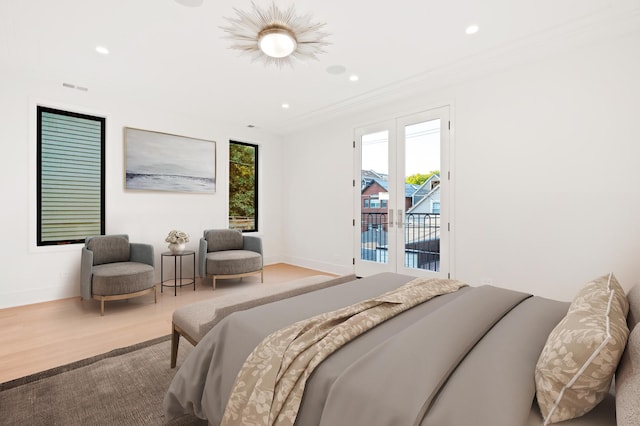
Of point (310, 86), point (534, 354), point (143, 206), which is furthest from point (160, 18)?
point (534, 354)

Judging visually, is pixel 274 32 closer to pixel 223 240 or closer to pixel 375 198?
pixel 375 198

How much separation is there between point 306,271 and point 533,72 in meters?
4.37

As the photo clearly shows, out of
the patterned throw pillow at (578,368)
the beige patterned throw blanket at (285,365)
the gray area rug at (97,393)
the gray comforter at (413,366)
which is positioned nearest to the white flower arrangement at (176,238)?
the gray area rug at (97,393)

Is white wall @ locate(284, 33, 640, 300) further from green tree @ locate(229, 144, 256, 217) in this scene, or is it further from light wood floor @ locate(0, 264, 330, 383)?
light wood floor @ locate(0, 264, 330, 383)

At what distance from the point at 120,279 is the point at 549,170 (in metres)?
4.82

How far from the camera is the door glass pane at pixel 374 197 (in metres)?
4.72

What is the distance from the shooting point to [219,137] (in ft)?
18.1

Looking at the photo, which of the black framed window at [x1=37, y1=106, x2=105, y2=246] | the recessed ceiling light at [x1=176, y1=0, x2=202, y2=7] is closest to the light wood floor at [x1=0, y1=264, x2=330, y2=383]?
the black framed window at [x1=37, y1=106, x2=105, y2=246]

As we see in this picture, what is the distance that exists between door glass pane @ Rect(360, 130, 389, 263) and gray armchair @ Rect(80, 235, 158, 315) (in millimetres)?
3104

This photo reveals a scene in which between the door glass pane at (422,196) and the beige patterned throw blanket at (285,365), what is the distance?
3013mm

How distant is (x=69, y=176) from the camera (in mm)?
4102

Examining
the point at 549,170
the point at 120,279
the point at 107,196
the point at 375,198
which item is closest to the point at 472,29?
the point at 549,170

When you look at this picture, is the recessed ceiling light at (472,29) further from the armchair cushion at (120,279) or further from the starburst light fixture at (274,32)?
the armchair cushion at (120,279)

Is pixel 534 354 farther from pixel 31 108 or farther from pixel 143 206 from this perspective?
pixel 31 108
